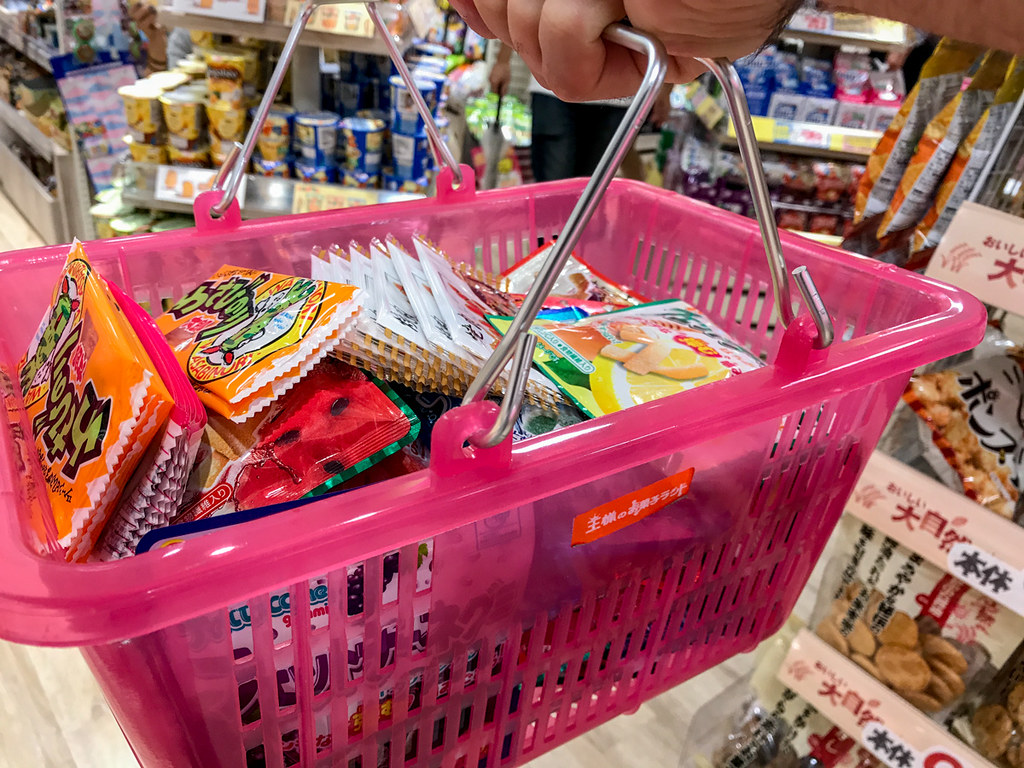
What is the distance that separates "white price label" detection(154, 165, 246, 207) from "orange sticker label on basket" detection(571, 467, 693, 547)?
1.71m

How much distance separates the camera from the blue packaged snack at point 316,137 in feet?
6.11

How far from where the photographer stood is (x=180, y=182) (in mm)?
1972

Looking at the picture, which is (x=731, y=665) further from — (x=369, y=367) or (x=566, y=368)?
(x=369, y=367)

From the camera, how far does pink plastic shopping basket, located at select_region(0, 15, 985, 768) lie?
41 centimetres

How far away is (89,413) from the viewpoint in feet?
1.70

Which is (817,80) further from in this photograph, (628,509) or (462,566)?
(462,566)

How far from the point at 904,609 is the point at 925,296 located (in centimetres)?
58

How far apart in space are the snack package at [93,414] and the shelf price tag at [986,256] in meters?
0.92

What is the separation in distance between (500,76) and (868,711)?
93.1 inches

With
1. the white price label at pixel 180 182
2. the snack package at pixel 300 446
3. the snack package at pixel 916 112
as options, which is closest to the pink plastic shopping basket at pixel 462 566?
the snack package at pixel 300 446

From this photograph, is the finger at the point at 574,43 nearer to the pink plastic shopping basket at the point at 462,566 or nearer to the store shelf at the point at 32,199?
the pink plastic shopping basket at the point at 462,566

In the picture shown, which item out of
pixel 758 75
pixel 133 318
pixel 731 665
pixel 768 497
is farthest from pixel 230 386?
pixel 758 75

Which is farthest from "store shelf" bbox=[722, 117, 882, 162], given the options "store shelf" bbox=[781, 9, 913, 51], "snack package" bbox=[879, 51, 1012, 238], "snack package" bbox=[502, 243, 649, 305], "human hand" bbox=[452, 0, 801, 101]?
"human hand" bbox=[452, 0, 801, 101]

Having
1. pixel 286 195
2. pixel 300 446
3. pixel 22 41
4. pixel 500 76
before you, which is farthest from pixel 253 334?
pixel 22 41
